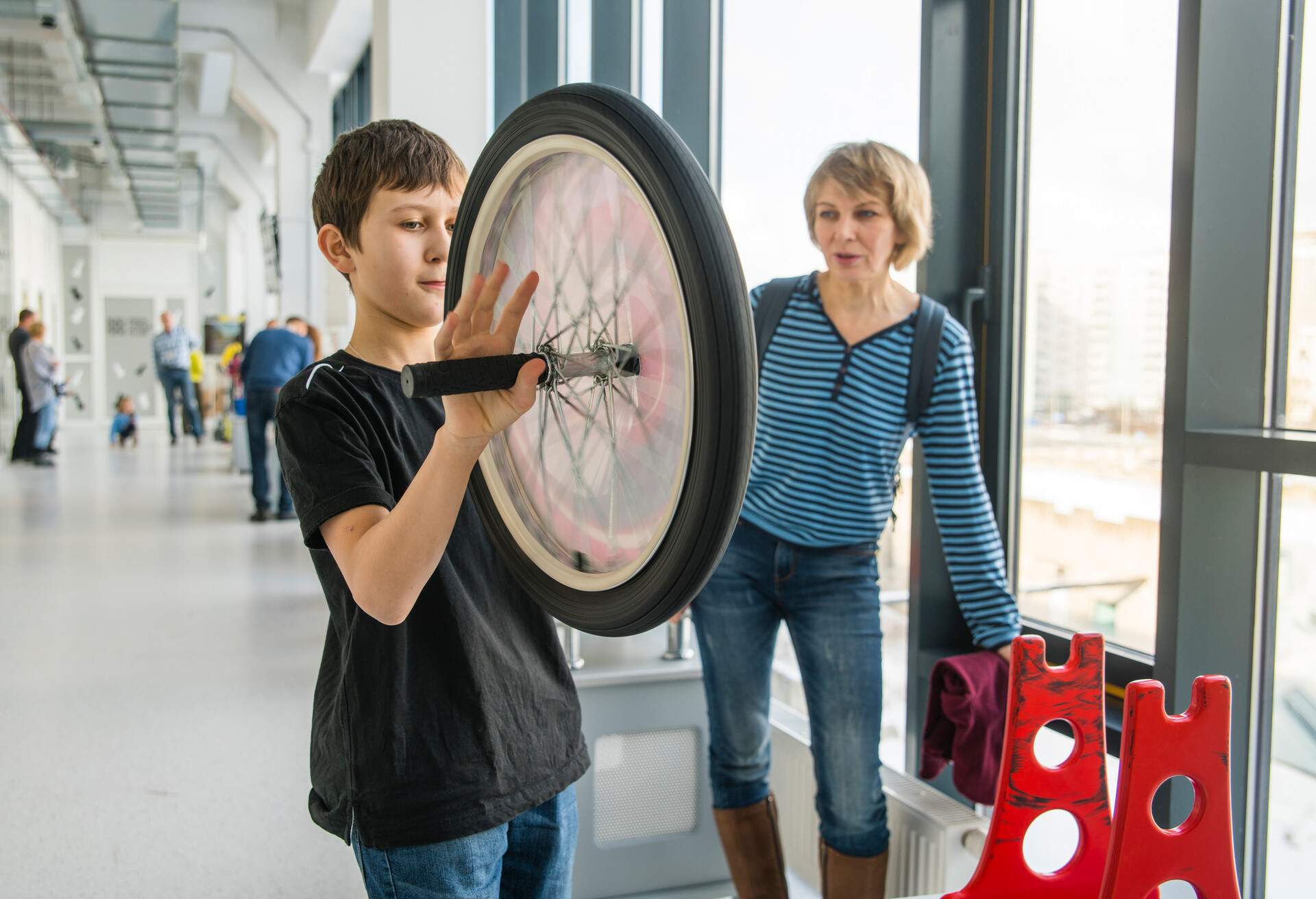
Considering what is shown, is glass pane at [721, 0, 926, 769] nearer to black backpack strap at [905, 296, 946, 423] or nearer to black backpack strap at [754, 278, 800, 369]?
black backpack strap at [754, 278, 800, 369]

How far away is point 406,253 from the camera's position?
1.07 meters

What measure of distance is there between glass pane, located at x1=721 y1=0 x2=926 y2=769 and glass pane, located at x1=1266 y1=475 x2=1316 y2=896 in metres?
0.73

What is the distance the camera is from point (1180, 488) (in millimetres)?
1574

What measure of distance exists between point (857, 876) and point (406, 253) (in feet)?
4.43

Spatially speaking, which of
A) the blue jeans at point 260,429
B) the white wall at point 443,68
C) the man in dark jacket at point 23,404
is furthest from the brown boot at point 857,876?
the man in dark jacket at point 23,404

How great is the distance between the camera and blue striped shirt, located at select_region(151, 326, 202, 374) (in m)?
13.6

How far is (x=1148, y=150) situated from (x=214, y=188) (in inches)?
740

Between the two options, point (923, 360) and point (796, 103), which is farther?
point (796, 103)

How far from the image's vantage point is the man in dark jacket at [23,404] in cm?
1023

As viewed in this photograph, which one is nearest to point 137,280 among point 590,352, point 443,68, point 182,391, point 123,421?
point 182,391

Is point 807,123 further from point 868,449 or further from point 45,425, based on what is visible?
point 45,425

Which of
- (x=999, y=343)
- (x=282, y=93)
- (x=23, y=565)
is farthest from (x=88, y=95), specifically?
(x=999, y=343)

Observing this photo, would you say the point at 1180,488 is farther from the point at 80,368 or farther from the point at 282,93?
the point at 80,368

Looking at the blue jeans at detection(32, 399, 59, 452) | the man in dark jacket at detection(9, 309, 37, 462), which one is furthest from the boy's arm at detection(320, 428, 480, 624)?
the blue jeans at detection(32, 399, 59, 452)
